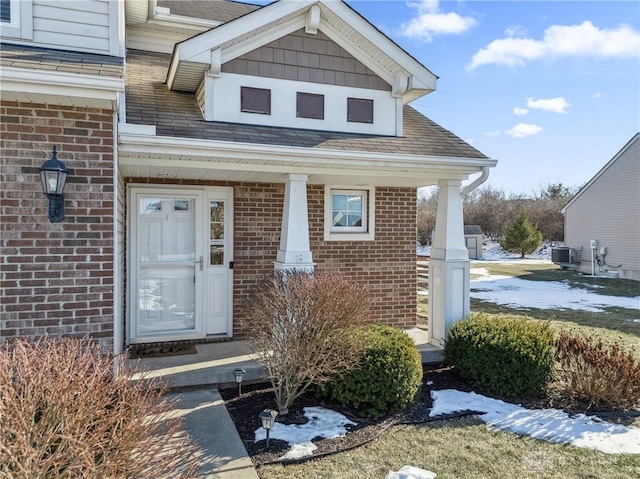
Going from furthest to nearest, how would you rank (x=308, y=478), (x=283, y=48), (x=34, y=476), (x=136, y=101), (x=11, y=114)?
1. (x=283, y=48)
2. (x=136, y=101)
3. (x=11, y=114)
4. (x=308, y=478)
5. (x=34, y=476)

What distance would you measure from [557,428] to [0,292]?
542 cm

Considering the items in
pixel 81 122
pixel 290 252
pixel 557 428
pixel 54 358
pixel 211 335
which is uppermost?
pixel 81 122

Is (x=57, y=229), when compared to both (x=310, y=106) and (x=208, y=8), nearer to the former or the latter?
(x=310, y=106)

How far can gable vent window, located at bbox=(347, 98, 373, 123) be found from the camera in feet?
21.2

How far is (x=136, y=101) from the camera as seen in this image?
18.3 ft

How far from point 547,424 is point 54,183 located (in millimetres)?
5272

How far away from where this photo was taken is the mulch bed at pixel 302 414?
385cm

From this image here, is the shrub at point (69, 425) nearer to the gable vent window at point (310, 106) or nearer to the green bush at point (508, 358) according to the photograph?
the green bush at point (508, 358)

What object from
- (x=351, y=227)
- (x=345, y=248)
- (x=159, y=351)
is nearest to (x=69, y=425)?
(x=159, y=351)

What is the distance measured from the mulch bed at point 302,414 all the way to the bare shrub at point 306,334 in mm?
280

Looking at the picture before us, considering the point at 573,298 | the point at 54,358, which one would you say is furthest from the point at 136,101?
the point at 573,298

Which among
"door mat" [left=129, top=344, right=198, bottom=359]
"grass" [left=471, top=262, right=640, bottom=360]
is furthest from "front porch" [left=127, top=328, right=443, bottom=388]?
"grass" [left=471, top=262, right=640, bottom=360]

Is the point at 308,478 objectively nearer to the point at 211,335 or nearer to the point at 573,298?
the point at 211,335

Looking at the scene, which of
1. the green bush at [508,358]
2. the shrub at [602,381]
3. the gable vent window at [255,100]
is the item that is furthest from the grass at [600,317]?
the gable vent window at [255,100]
